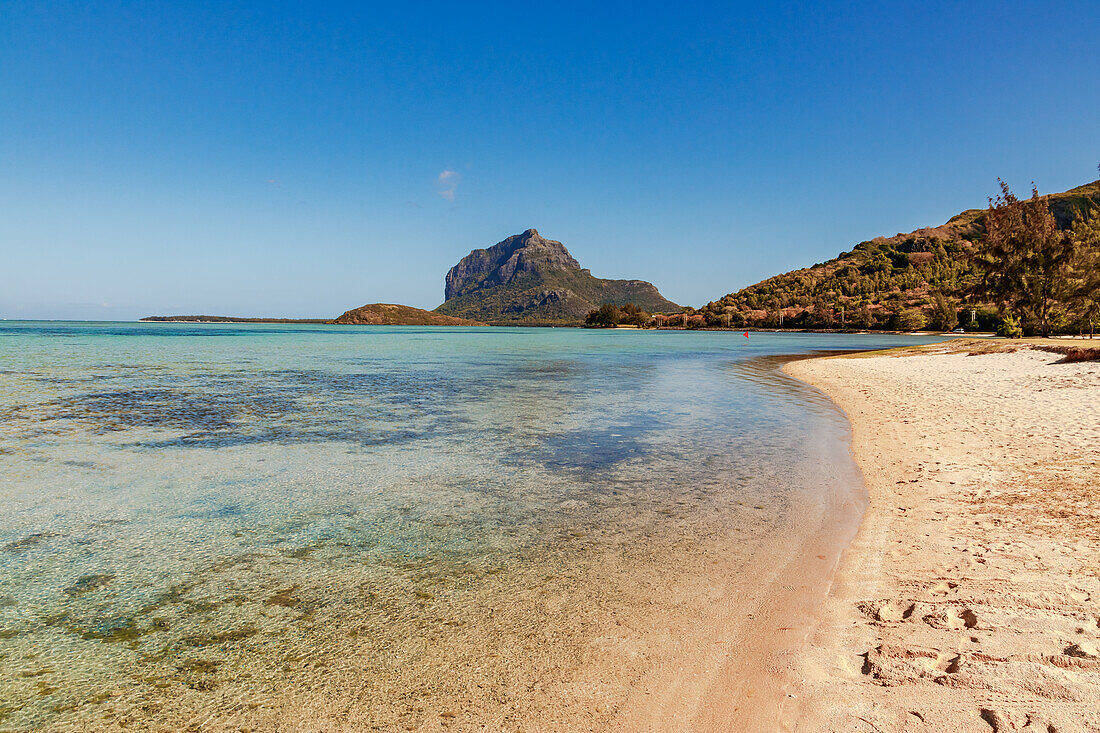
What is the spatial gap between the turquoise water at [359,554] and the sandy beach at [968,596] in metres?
1.30

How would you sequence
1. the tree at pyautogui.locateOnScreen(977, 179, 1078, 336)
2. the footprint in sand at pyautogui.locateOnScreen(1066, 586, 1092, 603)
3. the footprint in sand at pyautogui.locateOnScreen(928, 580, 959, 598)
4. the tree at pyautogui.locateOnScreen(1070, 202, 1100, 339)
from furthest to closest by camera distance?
the tree at pyautogui.locateOnScreen(977, 179, 1078, 336)
the tree at pyautogui.locateOnScreen(1070, 202, 1100, 339)
the footprint in sand at pyautogui.locateOnScreen(928, 580, 959, 598)
the footprint in sand at pyautogui.locateOnScreen(1066, 586, 1092, 603)

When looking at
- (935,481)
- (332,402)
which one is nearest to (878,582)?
(935,481)

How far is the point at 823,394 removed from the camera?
2403cm

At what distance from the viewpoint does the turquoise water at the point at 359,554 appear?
413 centimetres

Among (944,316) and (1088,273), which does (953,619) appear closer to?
(1088,273)

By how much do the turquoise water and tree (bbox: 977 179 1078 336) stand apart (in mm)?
50994

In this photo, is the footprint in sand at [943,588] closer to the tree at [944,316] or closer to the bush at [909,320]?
the tree at [944,316]

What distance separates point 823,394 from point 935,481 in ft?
51.7

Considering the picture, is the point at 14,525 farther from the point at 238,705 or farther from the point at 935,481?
the point at 935,481

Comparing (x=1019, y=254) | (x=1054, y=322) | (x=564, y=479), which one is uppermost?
(x=1019, y=254)

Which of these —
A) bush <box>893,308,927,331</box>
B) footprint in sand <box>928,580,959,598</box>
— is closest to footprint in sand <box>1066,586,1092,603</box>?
footprint in sand <box>928,580,959,598</box>

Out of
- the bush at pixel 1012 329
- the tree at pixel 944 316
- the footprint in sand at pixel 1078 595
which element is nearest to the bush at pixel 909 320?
the tree at pixel 944 316

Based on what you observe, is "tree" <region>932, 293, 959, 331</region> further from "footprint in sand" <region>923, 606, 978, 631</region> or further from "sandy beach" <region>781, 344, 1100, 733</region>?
"footprint in sand" <region>923, 606, 978, 631</region>

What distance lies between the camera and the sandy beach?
3.59 m
